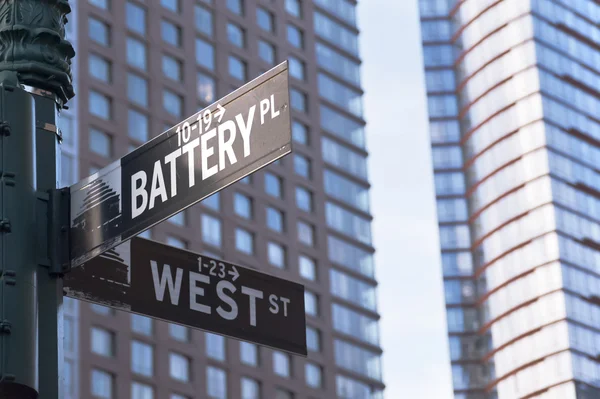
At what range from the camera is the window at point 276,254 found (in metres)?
76.6

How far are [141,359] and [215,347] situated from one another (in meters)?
5.71

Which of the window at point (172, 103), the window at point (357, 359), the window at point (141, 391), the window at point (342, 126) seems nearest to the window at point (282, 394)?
the window at point (357, 359)

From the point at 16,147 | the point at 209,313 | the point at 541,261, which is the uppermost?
the point at 541,261

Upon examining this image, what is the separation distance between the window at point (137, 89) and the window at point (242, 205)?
754cm

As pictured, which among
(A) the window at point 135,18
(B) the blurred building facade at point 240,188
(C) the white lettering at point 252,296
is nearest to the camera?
(C) the white lettering at point 252,296

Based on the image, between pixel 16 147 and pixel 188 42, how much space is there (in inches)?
2850

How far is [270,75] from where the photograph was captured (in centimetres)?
510

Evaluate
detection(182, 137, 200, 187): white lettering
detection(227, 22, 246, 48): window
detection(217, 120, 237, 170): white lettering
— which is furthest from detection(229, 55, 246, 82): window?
detection(217, 120, 237, 170): white lettering

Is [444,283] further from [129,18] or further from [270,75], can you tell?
[270,75]

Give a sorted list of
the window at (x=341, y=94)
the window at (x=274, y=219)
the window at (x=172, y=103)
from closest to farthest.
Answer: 1. the window at (x=172, y=103)
2. the window at (x=274, y=219)
3. the window at (x=341, y=94)

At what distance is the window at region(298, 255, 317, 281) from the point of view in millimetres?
78675

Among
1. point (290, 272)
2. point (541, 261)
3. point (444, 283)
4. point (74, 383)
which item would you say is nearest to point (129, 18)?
point (290, 272)

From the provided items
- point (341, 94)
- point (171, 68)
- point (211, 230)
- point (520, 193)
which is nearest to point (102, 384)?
point (211, 230)

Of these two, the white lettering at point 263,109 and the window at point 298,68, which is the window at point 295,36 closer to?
the window at point 298,68
